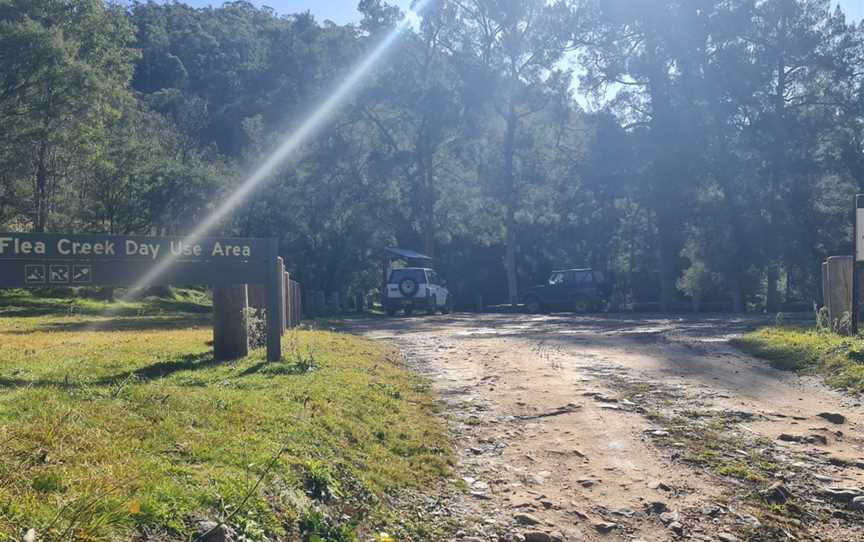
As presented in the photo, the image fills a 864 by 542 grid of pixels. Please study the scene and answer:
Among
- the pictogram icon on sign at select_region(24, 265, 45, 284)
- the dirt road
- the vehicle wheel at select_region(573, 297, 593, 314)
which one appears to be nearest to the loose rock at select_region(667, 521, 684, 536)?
the dirt road

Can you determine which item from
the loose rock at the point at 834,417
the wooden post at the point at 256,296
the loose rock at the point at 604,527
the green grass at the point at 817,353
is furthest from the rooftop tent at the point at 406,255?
the loose rock at the point at 604,527

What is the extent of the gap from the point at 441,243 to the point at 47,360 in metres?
39.9

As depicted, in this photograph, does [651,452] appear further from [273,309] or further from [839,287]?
[839,287]

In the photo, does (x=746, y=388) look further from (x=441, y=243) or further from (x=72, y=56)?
(x=441, y=243)

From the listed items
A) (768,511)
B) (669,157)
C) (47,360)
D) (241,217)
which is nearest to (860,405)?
(768,511)

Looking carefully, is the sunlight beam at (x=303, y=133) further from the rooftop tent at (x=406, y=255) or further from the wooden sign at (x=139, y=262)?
the wooden sign at (x=139, y=262)

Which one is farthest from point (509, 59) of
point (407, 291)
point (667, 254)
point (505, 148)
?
point (407, 291)

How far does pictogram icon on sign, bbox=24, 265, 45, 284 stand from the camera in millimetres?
8398

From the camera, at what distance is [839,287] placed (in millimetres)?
14086

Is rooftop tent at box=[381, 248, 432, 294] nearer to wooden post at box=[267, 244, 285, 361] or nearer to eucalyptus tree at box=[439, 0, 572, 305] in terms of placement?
eucalyptus tree at box=[439, 0, 572, 305]

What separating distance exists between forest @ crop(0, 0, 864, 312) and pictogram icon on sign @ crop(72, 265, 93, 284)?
24.0 m

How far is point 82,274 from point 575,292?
95.5 ft

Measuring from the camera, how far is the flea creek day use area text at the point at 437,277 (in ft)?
16.3

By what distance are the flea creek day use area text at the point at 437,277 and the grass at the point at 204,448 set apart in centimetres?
3
